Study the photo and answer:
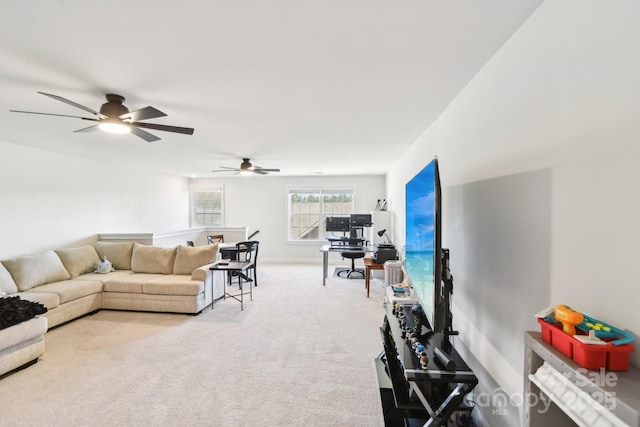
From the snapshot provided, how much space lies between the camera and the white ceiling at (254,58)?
1276 millimetres

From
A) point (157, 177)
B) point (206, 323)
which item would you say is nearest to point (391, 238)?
point (206, 323)

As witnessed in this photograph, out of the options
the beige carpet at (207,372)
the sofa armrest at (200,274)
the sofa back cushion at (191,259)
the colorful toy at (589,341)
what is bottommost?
the beige carpet at (207,372)

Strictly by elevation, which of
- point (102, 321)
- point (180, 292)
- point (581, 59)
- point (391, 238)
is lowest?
point (102, 321)

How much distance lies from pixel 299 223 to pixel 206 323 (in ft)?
14.3

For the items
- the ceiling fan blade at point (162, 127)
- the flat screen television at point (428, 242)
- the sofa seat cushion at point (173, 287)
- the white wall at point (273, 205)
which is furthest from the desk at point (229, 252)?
the flat screen television at point (428, 242)

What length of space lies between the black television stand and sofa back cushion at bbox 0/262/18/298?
442 cm

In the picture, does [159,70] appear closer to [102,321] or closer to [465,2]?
[465,2]

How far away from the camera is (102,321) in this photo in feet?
11.5

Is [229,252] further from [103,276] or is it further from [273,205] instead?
[273,205]

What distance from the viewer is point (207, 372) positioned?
7.82 ft

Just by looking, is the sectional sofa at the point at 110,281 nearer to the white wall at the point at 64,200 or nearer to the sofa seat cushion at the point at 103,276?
the sofa seat cushion at the point at 103,276

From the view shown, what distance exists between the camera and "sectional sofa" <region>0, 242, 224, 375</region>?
3.28m

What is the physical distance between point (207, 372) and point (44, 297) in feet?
8.06

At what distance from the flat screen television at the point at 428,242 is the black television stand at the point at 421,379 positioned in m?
0.16
